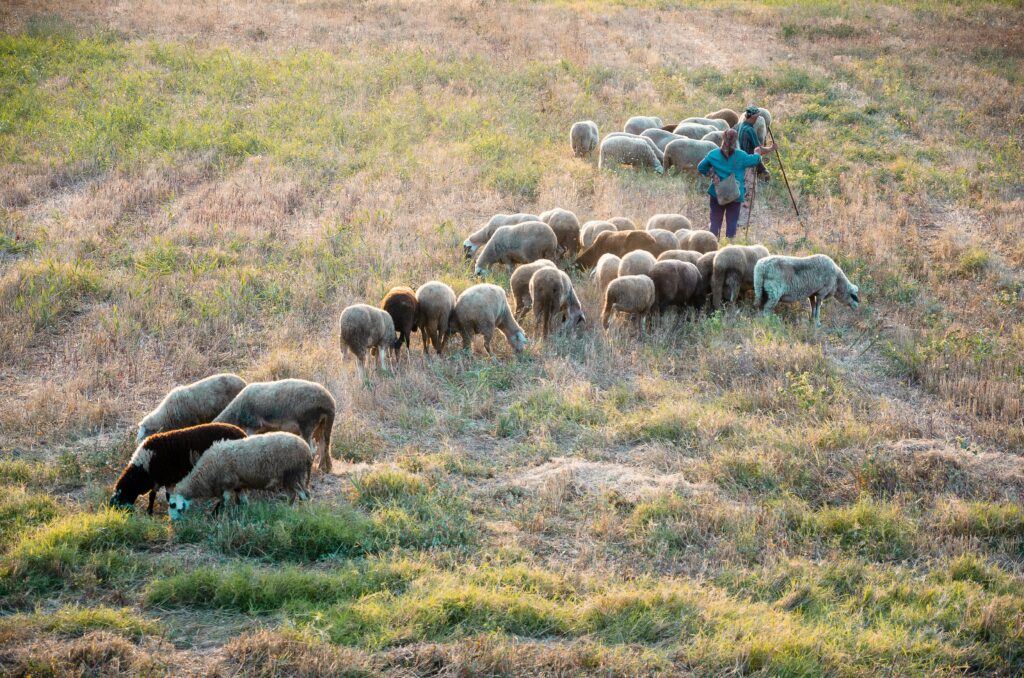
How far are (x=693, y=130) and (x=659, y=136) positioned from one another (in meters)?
0.73

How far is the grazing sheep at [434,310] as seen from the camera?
10.7m

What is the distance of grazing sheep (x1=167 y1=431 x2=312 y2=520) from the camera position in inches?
281

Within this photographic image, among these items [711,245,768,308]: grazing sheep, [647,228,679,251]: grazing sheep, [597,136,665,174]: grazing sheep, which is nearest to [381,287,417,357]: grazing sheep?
[711,245,768,308]: grazing sheep

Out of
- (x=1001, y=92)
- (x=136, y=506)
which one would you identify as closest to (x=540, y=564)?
(x=136, y=506)

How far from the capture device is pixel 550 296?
439 inches

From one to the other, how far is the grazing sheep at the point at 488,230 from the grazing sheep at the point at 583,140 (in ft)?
17.2

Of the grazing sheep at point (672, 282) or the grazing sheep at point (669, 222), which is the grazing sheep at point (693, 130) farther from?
the grazing sheep at point (672, 282)

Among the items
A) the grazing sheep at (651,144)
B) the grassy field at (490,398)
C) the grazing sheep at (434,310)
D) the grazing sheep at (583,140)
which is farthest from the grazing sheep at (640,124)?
the grazing sheep at (434,310)

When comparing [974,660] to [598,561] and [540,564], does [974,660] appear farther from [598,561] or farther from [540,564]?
[540,564]

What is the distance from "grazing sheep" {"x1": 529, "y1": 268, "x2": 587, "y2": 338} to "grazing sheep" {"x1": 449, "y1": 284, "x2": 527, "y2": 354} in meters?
Result: 0.45

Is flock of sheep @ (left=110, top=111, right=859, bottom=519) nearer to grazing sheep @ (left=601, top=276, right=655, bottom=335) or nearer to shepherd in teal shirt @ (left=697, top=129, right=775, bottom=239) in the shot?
grazing sheep @ (left=601, top=276, right=655, bottom=335)

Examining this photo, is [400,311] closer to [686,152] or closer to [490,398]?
[490,398]

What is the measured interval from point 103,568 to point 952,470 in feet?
23.2

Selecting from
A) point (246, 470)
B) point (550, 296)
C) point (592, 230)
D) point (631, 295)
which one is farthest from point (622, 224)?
point (246, 470)
